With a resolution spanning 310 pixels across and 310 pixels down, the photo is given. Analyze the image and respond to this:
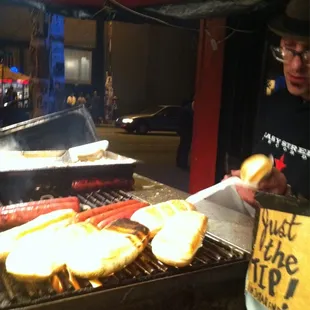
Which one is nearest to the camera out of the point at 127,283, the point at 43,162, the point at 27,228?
the point at 127,283

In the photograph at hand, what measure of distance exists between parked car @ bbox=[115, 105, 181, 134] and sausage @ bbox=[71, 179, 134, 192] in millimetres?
18094

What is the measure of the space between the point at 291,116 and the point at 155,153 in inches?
473

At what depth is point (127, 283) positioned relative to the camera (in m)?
1.80

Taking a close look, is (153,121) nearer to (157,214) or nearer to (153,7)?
(153,7)

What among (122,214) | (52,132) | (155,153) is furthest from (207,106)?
(155,153)

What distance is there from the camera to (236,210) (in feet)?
9.94

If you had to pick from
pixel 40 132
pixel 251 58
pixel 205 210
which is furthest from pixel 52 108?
pixel 205 210

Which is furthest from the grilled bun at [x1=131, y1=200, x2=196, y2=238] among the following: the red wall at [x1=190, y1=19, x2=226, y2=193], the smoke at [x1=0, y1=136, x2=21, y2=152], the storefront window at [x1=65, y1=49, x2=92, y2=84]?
the storefront window at [x1=65, y1=49, x2=92, y2=84]

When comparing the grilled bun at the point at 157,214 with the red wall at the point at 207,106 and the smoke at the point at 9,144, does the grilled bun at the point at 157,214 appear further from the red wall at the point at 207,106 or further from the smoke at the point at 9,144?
the red wall at the point at 207,106

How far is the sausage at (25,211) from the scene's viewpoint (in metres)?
2.41

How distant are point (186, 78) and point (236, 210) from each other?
28.6m

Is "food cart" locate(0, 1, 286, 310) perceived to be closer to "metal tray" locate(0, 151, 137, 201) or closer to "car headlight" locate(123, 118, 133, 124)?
"metal tray" locate(0, 151, 137, 201)

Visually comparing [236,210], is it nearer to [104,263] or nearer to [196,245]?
[196,245]

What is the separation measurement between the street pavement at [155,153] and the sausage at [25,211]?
619cm
